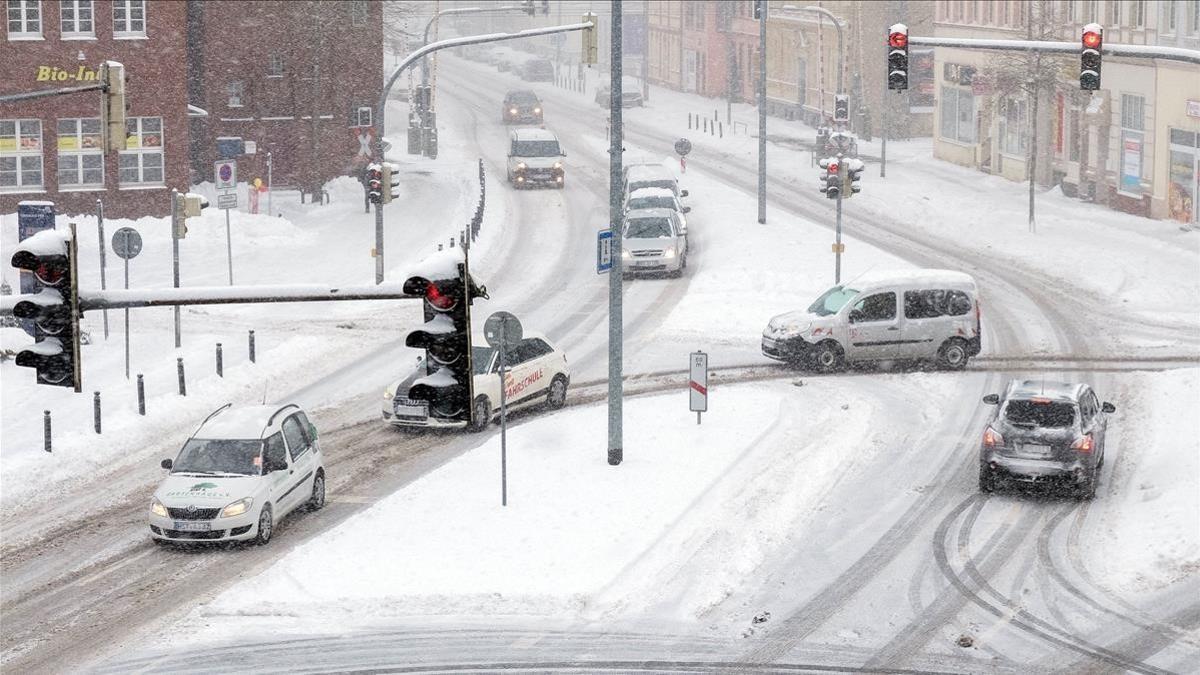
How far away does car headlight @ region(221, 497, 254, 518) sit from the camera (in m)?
19.9

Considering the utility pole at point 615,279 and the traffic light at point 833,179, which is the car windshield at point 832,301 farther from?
the utility pole at point 615,279

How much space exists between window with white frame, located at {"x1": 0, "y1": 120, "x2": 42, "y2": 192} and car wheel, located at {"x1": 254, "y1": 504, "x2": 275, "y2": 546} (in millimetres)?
27717

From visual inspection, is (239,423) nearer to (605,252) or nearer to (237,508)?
(237,508)

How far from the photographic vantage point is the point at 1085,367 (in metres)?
30.4

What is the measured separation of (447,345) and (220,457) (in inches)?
520

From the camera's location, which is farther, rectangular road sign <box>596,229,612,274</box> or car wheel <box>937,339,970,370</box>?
car wheel <box>937,339,970,370</box>

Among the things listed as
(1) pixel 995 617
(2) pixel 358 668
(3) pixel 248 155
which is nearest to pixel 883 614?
(1) pixel 995 617

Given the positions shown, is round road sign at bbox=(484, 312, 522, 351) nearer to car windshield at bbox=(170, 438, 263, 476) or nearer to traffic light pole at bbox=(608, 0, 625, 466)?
traffic light pole at bbox=(608, 0, 625, 466)

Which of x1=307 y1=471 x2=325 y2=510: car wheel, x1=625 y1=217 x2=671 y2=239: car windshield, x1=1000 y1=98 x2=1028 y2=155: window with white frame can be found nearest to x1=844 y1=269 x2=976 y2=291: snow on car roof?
x1=625 y1=217 x2=671 y2=239: car windshield

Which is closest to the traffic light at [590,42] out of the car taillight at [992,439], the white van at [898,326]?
the white van at [898,326]

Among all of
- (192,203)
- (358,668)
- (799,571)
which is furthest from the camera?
(192,203)

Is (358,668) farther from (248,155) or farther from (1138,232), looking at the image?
(248,155)

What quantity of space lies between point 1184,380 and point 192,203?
1574 centimetres

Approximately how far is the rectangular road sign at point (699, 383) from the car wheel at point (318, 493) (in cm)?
587
